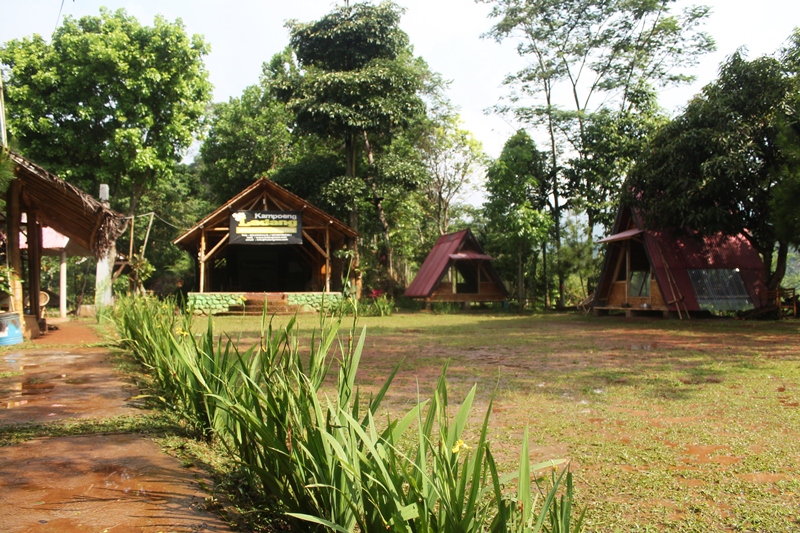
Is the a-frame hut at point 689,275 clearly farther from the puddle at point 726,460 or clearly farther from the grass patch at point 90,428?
the grass patch at point 90,428

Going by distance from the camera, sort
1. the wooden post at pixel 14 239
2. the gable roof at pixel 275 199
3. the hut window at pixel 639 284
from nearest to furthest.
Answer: the wooden post at pixel 14 239, the hut window at pixel 639 284, the gable roof at pixel 275 199

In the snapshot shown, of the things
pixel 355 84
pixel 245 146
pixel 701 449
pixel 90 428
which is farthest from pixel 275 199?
pixel 701 449

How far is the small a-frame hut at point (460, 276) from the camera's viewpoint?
74.1 ft

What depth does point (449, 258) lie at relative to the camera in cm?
2250

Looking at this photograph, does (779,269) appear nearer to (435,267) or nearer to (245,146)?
(435,267)

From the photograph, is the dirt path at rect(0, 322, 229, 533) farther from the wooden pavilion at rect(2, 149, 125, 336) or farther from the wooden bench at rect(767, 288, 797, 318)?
the wooden bench at rect(767, 288, 797, 318)

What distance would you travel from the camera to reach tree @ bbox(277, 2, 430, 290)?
22.5 metres

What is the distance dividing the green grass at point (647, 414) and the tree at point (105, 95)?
16.5m

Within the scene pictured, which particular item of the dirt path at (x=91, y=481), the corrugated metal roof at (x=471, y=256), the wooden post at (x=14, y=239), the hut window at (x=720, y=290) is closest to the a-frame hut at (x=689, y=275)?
the hut window at (x=720, y=290)

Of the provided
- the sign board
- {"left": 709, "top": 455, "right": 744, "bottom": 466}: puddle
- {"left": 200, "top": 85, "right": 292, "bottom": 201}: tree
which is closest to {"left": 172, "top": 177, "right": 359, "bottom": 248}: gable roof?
the sign board

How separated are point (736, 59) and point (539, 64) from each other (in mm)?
11438

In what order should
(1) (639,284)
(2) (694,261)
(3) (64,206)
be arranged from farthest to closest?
Result: (1) (639,284)
(2) (694,261)
(3) (64,206)

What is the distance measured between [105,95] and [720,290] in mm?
19721

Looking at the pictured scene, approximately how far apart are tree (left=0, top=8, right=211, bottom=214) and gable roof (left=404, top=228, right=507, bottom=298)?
964 centimetres
